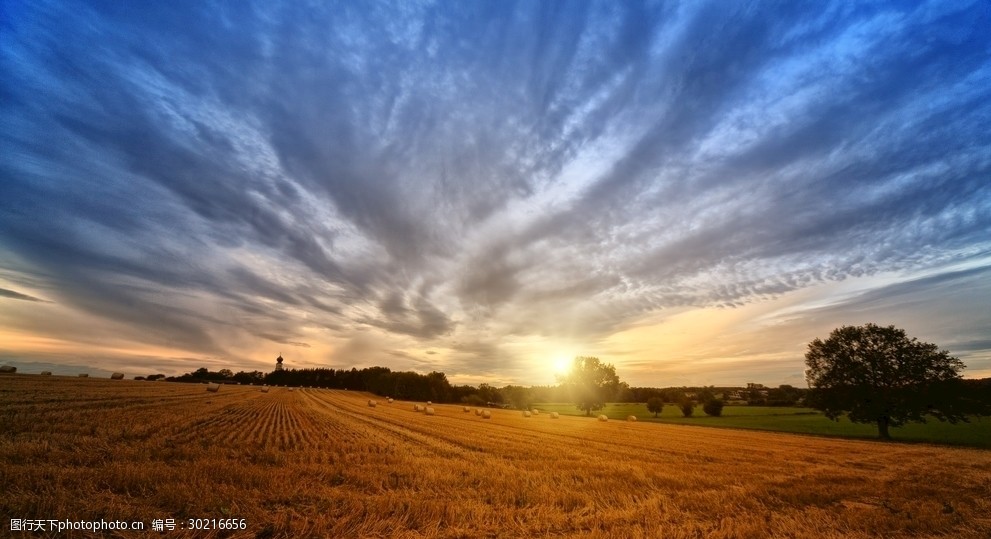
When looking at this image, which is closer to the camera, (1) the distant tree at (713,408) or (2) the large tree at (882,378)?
(2) the large tree at (882,378)

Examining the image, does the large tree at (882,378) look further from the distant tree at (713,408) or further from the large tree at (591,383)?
the large tree at (591,383)

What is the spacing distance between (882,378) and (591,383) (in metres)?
43.2

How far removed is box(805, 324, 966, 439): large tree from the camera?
35.0 m

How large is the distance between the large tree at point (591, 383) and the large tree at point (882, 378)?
120 feet

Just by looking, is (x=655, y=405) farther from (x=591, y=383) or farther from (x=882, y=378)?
(x=882, y=378)

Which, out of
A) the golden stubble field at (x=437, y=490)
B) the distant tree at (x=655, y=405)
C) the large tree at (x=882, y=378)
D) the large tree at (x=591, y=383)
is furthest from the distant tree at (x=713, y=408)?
the golden stubble field at (x=437, y=490)

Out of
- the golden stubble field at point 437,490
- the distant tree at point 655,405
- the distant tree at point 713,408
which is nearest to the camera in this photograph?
the golden stubble field at point 437,490

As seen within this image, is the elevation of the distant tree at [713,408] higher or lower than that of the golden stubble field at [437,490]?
lower

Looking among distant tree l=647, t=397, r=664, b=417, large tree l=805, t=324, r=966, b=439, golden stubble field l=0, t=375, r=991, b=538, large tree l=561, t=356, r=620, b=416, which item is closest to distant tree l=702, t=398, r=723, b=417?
distant tree l=647, t=397, r=664, b=417

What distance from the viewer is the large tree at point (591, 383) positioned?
7375 centimetres

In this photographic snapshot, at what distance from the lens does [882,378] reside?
3747cm

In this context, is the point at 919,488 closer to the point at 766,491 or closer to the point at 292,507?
the point at 766,491

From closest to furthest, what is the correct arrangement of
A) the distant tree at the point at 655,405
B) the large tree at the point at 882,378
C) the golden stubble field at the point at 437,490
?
the golden stubble field at the point at 437,490, the large tree at the point at 882,378, the distant tree at the point at 655,405

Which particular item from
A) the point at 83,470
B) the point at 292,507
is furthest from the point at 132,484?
the point at 292,507
